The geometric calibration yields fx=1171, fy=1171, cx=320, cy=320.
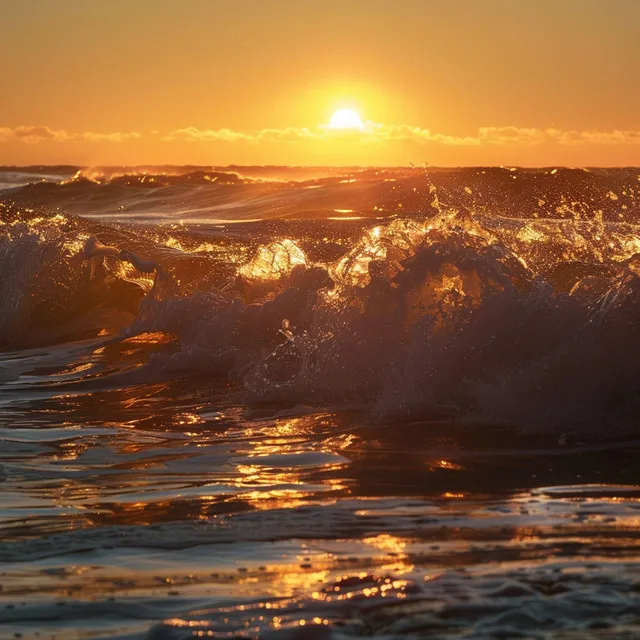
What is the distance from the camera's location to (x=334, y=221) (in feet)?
73.4

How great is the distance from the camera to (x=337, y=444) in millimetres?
5918

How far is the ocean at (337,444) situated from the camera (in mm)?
3410

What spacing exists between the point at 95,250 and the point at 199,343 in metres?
4.54

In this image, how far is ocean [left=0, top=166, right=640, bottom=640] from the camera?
341cm

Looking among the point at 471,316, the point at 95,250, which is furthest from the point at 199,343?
the point at 95,250

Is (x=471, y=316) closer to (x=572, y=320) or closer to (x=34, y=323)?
(x=572, y=320)

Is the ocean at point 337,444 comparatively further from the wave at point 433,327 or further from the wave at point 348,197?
the wave at point 348,197

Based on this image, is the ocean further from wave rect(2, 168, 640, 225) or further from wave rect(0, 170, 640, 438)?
wave rect(2, 168, 640, 225)

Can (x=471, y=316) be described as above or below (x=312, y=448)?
A: above

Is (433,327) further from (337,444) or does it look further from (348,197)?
(348,197)

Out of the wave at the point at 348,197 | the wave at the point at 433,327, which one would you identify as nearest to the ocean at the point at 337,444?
the wave at the point at 433,327

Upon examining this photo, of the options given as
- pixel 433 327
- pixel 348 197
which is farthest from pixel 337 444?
pixel 348 197

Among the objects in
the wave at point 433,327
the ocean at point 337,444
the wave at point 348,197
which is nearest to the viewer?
the ocean at point 337,444

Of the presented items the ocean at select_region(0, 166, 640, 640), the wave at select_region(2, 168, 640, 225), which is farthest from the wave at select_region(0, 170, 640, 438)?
the wave at select_region(2, 168, 640, 225)
